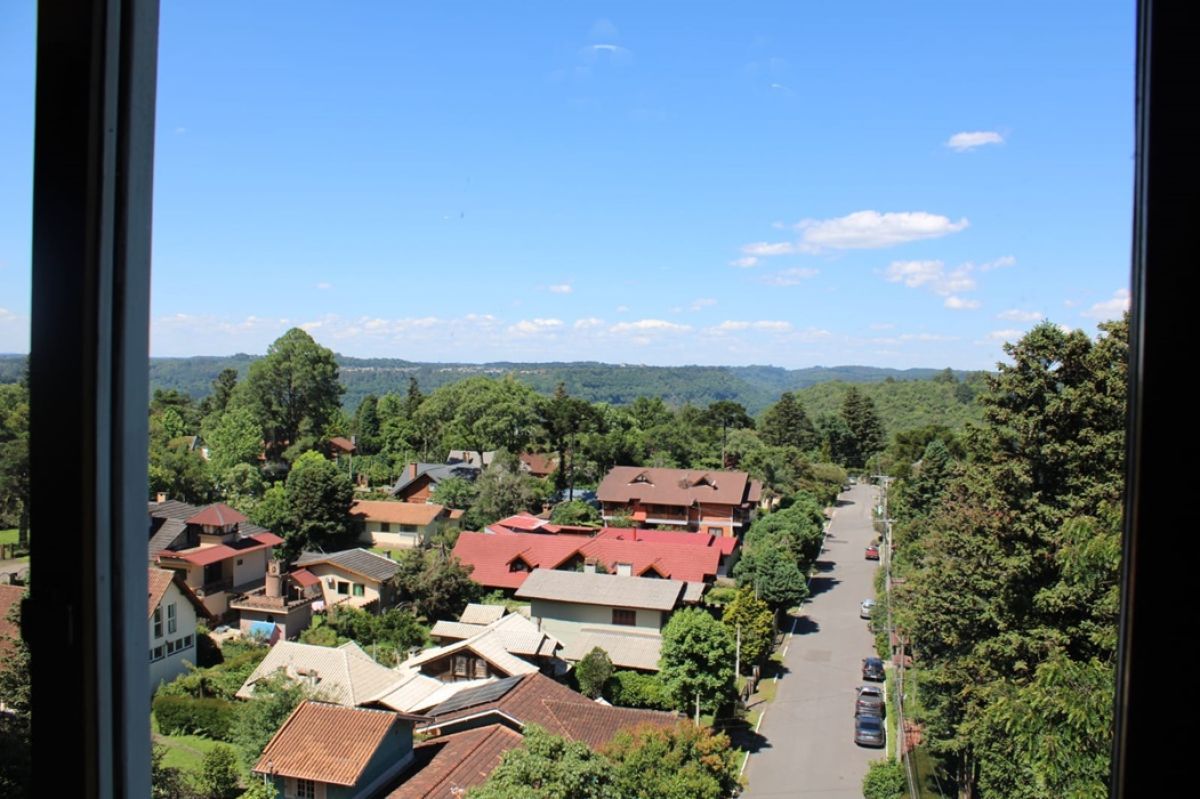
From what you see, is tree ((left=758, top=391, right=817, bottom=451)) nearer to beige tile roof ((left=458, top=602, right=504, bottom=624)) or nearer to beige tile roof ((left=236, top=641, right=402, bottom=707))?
beige tile roof ((left=458, top=602, right=504, bottom=624))

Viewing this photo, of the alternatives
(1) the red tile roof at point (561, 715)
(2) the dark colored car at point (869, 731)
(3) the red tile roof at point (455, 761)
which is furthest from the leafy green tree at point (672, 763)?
(2) the dark colored car at point (869, 731)

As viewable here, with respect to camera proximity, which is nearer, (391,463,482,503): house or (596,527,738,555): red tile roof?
(596,527,738,555): red tile roof

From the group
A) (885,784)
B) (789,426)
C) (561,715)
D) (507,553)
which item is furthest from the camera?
(789,426)

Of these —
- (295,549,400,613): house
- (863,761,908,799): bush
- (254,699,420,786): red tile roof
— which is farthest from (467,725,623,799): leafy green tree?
(295,549,400,613): house

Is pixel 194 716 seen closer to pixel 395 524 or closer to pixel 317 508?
pixel 317 508

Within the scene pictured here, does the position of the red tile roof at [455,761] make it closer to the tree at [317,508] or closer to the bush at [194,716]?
the bush at [194,716]

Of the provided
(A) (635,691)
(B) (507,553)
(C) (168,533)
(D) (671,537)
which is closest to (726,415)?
(D) (671,537)
